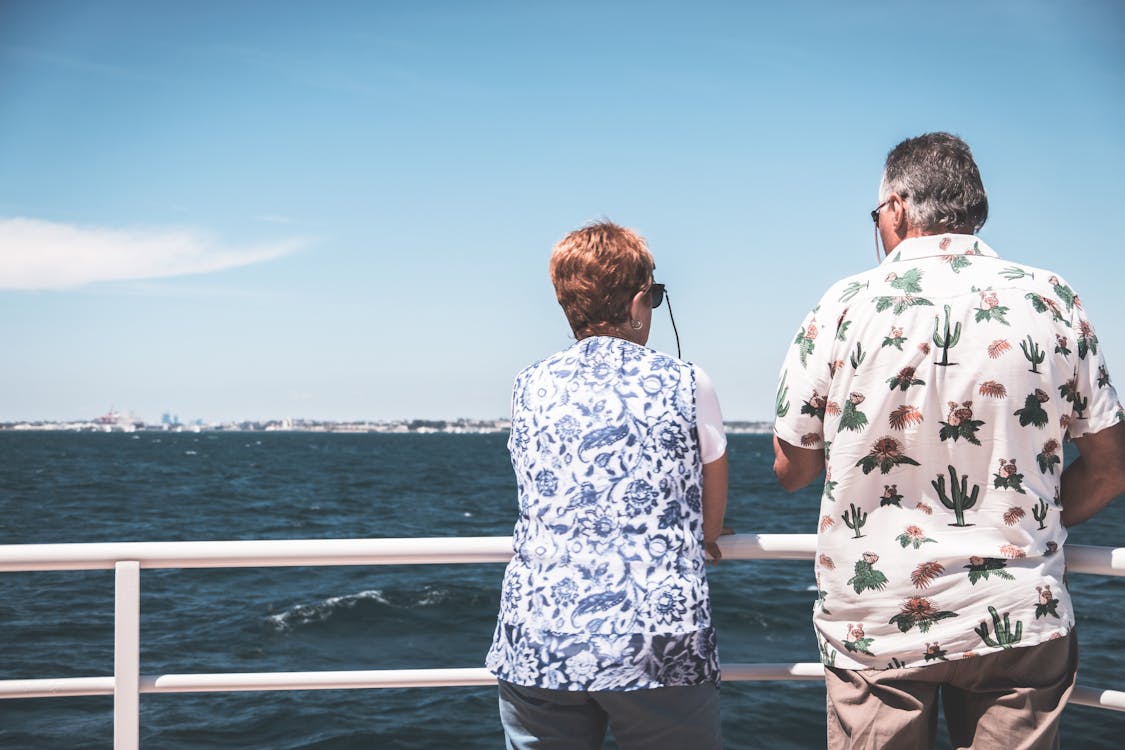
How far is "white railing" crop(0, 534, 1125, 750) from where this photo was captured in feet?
5.90

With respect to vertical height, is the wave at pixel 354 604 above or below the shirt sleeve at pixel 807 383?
below

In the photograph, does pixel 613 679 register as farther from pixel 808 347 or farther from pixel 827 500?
pixel 808 347

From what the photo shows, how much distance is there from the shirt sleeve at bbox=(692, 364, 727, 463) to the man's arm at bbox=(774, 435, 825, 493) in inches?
6.8

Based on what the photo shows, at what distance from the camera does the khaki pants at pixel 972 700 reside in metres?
1.48

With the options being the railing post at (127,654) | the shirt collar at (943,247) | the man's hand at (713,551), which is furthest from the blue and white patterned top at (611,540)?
the railing post at (127,654)

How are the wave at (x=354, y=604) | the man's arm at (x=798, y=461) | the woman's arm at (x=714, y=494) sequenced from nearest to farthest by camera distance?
1. the woman's arm at (x=714, y=494)
2. the man's arm at (x=798, y=461)
3. the wave at (x=354, y=604)

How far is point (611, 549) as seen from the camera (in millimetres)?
1460

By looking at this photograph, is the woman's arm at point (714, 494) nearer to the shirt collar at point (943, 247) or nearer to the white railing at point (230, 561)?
the white railing at point (230, 561)

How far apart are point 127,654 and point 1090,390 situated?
6.35 ft

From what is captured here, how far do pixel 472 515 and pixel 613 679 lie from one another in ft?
71.2

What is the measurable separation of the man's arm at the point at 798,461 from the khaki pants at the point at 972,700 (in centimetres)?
36

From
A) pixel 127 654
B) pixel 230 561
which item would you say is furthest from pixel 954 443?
pixel 127 654

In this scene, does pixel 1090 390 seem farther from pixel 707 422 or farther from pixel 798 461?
pixel 707 422

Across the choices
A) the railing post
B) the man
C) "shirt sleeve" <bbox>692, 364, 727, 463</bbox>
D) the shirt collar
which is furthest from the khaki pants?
the railing post
